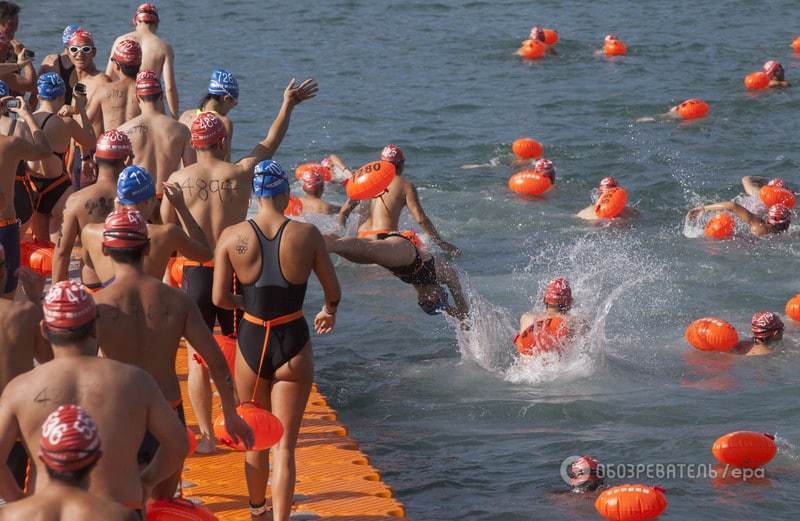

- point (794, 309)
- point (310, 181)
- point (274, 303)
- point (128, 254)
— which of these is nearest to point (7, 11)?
point (310, 181)

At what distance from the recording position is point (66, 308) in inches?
201

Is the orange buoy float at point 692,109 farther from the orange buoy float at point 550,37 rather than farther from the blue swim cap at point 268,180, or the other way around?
the blue swim cap at point 268,180

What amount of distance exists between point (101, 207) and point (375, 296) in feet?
24.0

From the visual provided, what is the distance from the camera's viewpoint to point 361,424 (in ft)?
35.6

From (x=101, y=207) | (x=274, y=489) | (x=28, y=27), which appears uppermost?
(x=101, y=207)

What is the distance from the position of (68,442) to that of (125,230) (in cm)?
186

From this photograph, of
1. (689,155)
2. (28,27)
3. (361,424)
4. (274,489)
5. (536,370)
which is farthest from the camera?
(28,27)

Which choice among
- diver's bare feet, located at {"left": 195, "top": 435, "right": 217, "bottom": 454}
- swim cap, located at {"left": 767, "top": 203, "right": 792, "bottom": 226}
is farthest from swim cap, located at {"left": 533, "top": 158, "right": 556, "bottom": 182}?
diver's bare feet, located at {"left": 195, "top": 435, "right": 217, "bottom": 454}

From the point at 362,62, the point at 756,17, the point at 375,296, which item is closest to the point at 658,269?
the point at 375,296

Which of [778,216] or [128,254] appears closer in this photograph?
[128,254]

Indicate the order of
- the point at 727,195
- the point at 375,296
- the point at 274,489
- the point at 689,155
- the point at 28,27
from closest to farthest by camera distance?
the point at 274,489 < the point at 375,296 < the point at 727,195 < the point at 689,155 < the point at 28,27

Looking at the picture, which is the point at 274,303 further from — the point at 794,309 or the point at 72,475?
the point at 794,309

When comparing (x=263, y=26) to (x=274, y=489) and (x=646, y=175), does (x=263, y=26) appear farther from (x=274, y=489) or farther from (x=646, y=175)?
(x=274, y=489)

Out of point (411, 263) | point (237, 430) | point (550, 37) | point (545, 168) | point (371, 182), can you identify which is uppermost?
point (237, 430)
